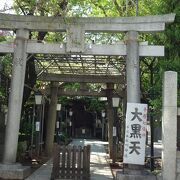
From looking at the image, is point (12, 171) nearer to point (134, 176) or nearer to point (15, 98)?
point (15, 98)

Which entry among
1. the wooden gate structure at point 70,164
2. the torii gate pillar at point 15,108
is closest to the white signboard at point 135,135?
the wooden gate structure at point 70,164

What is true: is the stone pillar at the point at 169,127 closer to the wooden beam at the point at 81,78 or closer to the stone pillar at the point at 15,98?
the stone pillar at the point at 15,98

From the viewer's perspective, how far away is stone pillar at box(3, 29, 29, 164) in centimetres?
1283

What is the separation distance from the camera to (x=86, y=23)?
43.3ft

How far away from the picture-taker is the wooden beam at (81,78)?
830 inches

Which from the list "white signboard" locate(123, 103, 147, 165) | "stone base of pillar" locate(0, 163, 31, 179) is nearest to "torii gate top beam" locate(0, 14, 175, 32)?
"white signboard" locate(123, 103, 147, 165)

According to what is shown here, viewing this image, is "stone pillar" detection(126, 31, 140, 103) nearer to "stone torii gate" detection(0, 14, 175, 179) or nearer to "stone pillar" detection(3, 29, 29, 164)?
"stone torii gate" detection(0, 14, 175, 179)

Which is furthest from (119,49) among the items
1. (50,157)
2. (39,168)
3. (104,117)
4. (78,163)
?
(104,117)

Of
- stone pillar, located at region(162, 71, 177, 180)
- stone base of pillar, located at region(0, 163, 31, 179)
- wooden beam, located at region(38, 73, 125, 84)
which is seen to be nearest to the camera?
stone pillar, located at region(162, 71, 177, 180)

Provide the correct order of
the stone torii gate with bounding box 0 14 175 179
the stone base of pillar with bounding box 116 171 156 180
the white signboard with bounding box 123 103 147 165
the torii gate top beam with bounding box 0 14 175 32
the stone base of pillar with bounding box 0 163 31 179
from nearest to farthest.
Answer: the white signboard with bounding box 123 103 147 165, the stone base of pillar with bounding box 116 171 156 180, the stone base of pillar with bounding box 0 163 31 179, the stone torii gate with bounding box 0 14 175 179, the torii gate top beam with bounding box 0 14 175 32

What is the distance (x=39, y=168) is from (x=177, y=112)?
23.9ft

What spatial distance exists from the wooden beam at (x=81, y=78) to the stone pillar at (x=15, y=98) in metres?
7.62

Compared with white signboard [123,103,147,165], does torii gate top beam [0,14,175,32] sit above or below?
above

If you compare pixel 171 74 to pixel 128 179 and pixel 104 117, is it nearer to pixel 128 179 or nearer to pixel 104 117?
pixel 128 179
